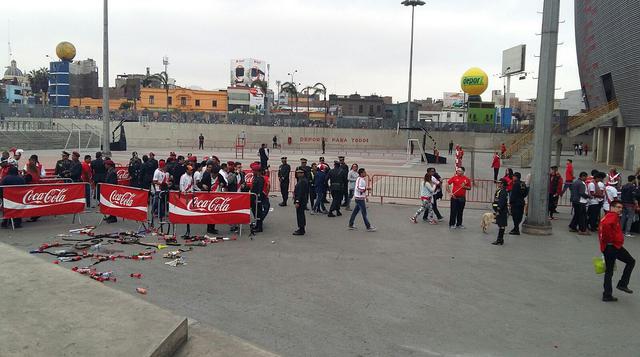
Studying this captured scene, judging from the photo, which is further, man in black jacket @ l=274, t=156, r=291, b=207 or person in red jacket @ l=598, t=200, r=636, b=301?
man in black jacket @ l=274, t=156, r=291, b=207

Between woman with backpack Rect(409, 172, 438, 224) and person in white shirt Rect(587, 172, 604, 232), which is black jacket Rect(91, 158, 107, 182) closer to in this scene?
woman with backpack Rect(409, 172, 438, 224)

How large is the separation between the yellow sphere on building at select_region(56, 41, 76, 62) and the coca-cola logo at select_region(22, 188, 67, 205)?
81.8 m

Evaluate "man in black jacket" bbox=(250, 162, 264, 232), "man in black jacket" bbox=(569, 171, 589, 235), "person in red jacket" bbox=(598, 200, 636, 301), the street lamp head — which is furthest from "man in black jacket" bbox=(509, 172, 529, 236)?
the street lamp head

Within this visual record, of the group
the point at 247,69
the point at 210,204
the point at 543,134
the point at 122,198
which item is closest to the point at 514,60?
the point at 543,134

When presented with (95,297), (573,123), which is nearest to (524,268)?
(95,297)

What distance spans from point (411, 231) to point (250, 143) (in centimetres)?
4399

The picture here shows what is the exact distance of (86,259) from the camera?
955 cm

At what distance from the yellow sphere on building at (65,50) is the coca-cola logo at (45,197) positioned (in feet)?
268

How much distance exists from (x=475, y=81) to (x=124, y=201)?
223 ft

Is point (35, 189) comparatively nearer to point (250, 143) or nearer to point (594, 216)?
point (594, 216)

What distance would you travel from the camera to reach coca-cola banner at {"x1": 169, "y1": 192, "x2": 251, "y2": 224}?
1185 centimetres

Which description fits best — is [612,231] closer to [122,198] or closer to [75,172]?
[122,198]

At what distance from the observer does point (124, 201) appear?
1252 cm

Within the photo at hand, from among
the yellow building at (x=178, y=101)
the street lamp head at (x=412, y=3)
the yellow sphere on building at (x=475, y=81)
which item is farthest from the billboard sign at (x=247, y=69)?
the street lamp head at (x=412, y=3)
